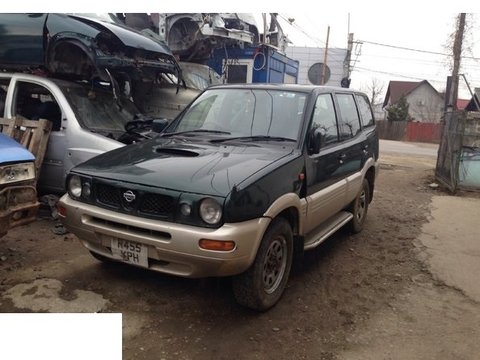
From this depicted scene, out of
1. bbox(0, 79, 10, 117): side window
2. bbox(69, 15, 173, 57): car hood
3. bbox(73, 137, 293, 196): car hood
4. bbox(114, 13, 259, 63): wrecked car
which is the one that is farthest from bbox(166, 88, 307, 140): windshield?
bbox(114, 13, 259, 63): wrecked car

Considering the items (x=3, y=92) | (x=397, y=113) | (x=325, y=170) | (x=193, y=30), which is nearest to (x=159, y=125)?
(x=325, y=170)

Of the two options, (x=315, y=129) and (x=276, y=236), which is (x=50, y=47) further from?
(x=276, y=236)

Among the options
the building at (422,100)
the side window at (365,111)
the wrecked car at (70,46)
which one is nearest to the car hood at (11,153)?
the wrecked car at (70,46)

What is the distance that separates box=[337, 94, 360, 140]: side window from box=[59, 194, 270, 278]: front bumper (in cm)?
215

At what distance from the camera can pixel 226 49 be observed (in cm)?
1095

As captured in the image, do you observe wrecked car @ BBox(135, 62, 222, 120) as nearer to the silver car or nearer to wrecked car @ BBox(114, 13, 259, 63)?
the silver car

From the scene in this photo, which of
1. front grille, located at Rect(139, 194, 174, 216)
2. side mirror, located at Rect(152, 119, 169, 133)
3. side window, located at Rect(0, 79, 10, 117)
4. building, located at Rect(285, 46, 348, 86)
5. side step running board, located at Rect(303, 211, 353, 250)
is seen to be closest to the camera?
front grille, located at Rect(139, 194, 174, 216)

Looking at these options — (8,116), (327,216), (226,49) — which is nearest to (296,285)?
(327,216)

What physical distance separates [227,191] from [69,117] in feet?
10.5

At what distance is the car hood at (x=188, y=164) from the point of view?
10.1ft

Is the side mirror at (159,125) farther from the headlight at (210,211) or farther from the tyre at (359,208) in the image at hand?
Answer: the tyre at (359,208)

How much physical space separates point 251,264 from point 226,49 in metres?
8.68

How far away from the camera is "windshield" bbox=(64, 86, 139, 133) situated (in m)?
5.55

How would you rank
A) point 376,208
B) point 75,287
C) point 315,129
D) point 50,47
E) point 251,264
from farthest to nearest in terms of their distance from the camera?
point 376,208
point 50,47
point 315,129
point 75,287
point 251,264
